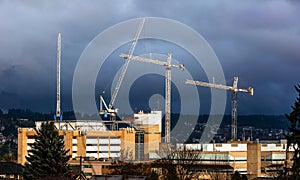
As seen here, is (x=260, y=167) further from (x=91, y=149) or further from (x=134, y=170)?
(x=91, y=149)

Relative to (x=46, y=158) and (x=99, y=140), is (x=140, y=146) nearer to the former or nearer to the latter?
(x=99, y=140)

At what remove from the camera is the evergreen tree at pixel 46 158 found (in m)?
62.3

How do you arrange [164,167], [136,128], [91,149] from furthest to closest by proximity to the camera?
1. [136,128]
2. [91,149]
3. [164,167]

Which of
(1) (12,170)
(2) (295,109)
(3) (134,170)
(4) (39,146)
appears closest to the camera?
(2) (295,109)

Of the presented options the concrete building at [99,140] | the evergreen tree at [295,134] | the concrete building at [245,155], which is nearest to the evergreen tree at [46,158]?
the evergreen tree at [295,134]

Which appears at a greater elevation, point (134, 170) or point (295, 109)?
point (295, 109)

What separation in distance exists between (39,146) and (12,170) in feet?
126

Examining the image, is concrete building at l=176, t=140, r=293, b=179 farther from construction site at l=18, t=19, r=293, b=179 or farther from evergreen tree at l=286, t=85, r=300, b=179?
evergreen tree at l=286, t=85, r=300, b=179

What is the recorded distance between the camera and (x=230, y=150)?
13125 cm

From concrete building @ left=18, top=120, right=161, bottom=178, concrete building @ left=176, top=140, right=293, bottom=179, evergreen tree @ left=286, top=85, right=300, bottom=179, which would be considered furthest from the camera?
concrete building @ left=18, top=120, right=161, bottom=178

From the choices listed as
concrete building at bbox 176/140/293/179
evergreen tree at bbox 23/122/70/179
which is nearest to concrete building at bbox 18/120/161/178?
concrete building at bbox 176/140/293/179

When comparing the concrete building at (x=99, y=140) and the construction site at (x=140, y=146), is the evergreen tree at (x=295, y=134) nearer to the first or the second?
the construction site at (x=140, y=146)

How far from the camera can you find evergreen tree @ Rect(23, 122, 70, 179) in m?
62.3

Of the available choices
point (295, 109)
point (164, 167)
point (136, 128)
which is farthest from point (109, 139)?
point (295, 109)
